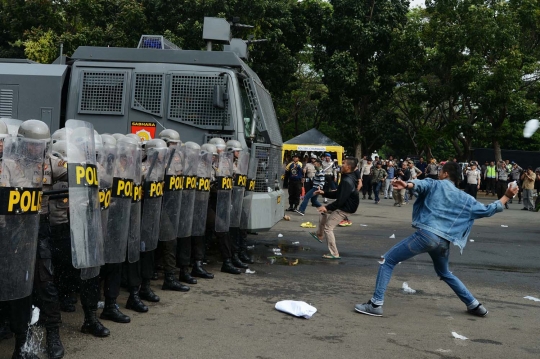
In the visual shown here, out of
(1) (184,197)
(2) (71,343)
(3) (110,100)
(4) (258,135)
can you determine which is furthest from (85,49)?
(2) (71,343)

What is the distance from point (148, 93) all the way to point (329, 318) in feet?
15.0

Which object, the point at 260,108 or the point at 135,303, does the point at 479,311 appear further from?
the point at 260,108

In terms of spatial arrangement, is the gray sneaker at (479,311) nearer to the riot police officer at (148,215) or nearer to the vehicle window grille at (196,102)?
the riot police officer at (148,215)

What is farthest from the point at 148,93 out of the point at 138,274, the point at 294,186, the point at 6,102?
the point at 294,186

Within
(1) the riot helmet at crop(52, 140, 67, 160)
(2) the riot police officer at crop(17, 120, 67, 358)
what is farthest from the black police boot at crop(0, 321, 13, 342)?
(1) the riot helmet at crop(52, 140, 67, 160)

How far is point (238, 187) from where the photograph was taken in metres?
8.55

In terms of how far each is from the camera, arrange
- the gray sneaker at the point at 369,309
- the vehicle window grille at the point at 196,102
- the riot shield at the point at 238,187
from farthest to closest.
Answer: the vehicle window grille at the point at 196,102 < the riot shield at the point at 238,187 < the gray sneaker at the point at 369,309

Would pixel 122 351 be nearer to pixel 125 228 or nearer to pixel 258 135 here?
pixel 125 228

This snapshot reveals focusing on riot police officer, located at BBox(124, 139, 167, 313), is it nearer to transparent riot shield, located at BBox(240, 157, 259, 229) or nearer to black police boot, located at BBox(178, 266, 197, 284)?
black police boot, located at BBox(178, 266, 197, 284)

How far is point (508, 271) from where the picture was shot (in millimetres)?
10047

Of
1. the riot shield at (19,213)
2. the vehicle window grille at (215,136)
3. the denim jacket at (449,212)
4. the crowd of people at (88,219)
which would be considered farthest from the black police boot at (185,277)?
the riot shield at (19,213)

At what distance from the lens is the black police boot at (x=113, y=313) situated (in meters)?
5.93

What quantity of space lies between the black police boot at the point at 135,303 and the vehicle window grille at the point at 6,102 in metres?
4.34

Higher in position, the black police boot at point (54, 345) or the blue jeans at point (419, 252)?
the blue jeans at point (419, 252)
